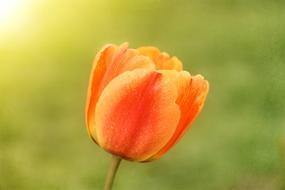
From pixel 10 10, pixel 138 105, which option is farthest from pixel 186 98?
pixel 10 10

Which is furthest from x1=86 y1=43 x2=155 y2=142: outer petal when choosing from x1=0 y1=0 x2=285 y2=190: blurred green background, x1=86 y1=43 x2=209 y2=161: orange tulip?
x1=0 y1=0 x2=285 y2=190: blurred green background

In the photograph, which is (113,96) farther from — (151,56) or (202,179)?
(202,179)

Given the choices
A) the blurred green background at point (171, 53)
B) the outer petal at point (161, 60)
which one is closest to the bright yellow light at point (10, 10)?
the blurred green background at point (171, 53)

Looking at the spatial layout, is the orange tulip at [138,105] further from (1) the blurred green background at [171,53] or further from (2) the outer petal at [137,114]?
(1) the blurred green background at [171,53]

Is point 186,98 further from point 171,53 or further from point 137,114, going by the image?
point 171,53

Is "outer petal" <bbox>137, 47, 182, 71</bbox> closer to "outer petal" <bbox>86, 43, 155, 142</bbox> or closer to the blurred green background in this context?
"outer petal" <bbox>86, 43, 155, 142</bbox>

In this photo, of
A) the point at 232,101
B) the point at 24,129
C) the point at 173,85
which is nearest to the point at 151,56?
the point at 173,85
